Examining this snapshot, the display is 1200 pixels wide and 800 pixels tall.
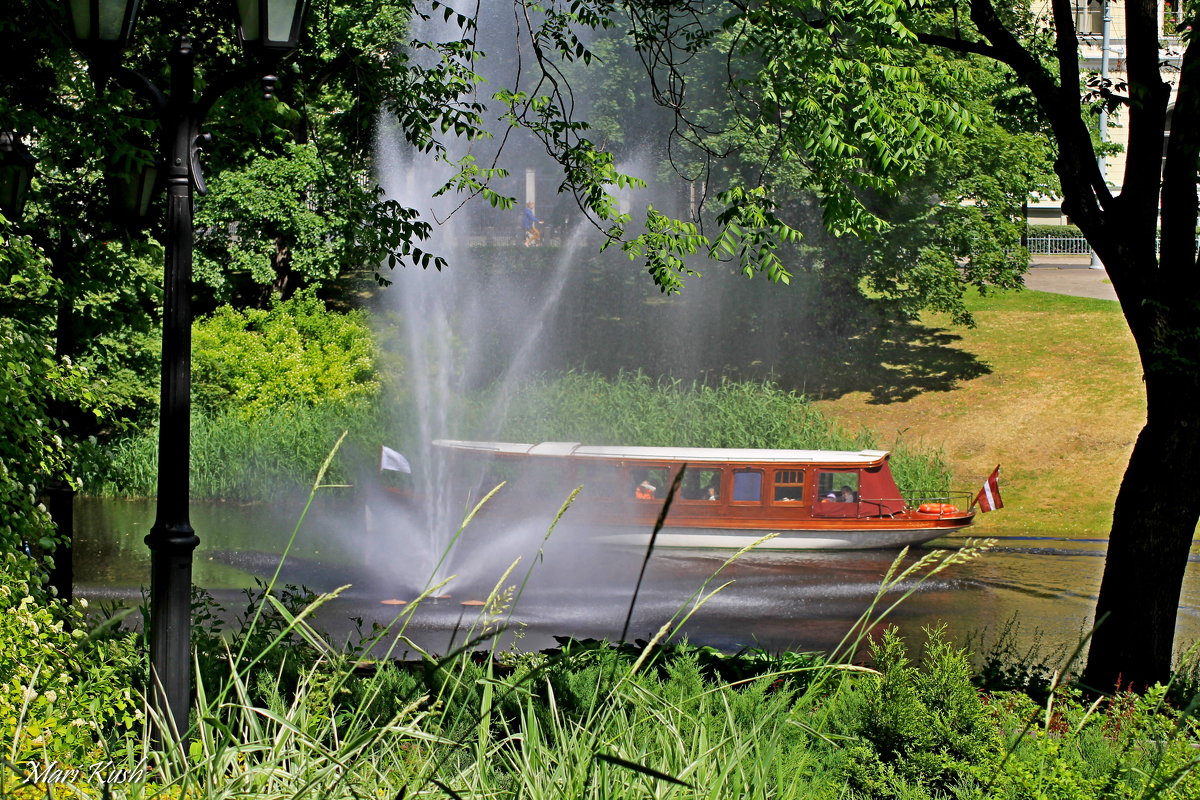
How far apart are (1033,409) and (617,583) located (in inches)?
531

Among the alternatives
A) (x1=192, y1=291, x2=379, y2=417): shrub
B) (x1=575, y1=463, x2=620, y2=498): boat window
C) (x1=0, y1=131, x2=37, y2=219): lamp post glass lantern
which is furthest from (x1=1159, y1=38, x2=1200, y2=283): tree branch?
(x1=192, y1=291, x2=379, y2=417): shrub

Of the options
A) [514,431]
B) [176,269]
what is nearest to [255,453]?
[514,431]

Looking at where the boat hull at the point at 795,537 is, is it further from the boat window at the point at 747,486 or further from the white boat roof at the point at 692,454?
the white boat roof at the point at 692,454

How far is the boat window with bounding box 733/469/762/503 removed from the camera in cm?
1834

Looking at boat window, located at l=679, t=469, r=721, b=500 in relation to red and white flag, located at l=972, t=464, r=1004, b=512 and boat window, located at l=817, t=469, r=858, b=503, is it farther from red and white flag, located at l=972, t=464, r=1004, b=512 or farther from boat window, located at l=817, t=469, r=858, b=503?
red and white flag, located at l=972, t=464, r=1004, b=512

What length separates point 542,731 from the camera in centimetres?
518

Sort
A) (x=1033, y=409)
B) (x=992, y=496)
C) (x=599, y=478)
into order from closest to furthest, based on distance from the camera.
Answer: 1. (x=992, y=496)
2. (x=599, y=478)
3. (x=1033, y=409)

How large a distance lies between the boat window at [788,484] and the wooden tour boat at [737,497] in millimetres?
16

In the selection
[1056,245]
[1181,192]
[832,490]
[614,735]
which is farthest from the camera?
[1056,245]

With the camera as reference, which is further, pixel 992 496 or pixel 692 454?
pixel 692 454

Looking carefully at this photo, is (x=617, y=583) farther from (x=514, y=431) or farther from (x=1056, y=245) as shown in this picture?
(x=1056, y=245)

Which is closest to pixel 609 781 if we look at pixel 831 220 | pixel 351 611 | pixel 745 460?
pixel 831 220

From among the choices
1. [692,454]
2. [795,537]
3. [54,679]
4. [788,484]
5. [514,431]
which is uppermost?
[54,679]

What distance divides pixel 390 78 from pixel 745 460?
10.3 m
